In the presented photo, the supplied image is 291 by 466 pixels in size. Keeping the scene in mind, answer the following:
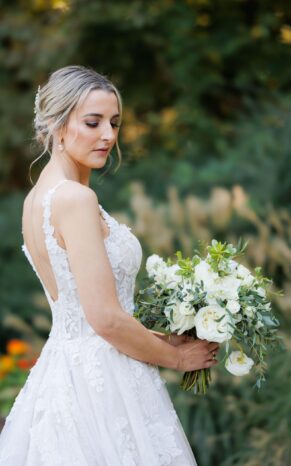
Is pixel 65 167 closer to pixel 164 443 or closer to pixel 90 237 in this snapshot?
pixel 90 237

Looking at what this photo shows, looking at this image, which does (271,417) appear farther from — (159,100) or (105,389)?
(159,100)

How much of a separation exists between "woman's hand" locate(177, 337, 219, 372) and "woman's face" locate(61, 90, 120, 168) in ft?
2.40

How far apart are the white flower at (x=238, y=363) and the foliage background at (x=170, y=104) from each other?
265cm

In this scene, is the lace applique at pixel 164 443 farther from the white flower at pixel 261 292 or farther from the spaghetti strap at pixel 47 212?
the spaghetti strap at pixel 47 212

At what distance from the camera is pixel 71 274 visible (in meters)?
2.68

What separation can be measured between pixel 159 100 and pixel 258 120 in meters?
2.23

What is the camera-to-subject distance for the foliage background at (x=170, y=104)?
277 inches

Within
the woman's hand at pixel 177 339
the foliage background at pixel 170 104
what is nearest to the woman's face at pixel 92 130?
the woman's hand at pixel 177 339

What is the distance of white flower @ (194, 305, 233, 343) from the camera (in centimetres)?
268

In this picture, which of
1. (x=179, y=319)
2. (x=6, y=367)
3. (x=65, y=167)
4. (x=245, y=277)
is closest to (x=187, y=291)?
(x=179, y=319)

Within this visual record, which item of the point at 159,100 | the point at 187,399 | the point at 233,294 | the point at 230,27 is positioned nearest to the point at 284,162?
the point at 230,27

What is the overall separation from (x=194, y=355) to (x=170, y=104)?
7.79m

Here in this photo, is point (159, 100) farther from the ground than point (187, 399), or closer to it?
farther from the ground

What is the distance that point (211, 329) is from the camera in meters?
2.69
